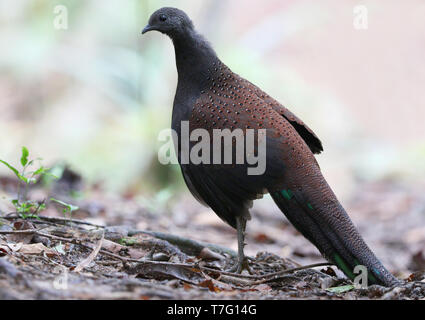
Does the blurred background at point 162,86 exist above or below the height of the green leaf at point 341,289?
above

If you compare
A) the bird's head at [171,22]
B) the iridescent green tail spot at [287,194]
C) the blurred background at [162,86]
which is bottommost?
the iridescent green tail spot at [287,194]

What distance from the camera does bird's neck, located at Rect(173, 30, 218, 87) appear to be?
4270mm

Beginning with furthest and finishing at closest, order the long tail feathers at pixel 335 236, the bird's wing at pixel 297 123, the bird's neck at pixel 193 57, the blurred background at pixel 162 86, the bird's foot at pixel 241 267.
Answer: the blurred background at pixel 162 86 < the bird's neck at pixel 193 57 < the bird's wing at pixel 297 123 < the bird's foot at pixel 241 267 < the long tail feathers at pixel 335 236

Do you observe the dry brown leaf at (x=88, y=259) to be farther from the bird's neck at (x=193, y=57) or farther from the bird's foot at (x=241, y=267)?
the bird's neck at (x=193, y=57)

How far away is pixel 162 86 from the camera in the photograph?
9828mm

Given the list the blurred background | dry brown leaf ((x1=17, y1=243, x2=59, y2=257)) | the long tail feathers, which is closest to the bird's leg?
the long tail feathers

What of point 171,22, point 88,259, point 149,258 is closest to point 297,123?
point 171,22

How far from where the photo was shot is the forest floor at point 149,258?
2.78m

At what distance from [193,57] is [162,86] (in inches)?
219

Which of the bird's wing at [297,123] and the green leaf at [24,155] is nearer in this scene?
the green leaf at [24,155]

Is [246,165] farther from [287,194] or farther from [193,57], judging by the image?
[193,57]

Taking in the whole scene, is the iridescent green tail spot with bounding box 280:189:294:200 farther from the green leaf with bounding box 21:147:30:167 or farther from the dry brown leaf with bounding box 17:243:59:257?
the green leaf with bounding box 21:147:30:167

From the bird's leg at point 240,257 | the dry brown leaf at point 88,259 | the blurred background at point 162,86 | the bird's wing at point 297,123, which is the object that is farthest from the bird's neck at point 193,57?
the blurred background at point 162,86
